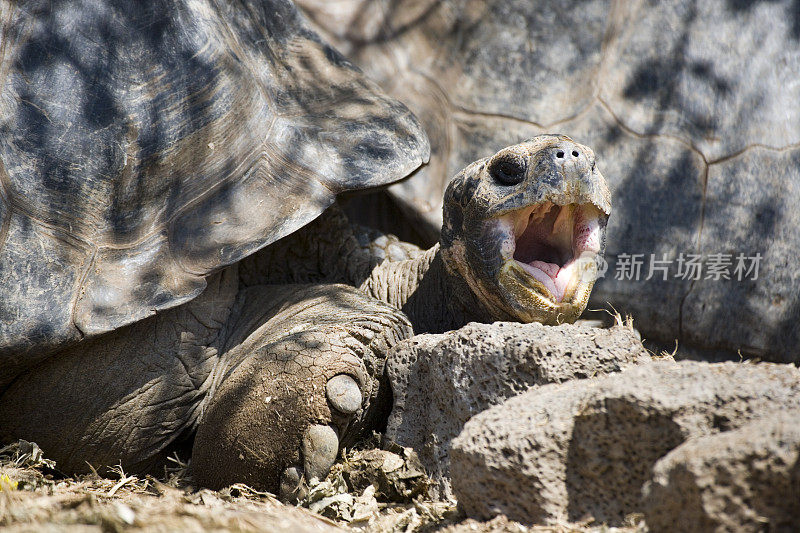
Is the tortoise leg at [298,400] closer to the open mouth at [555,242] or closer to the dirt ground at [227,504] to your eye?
the dirt ground at [227,504]

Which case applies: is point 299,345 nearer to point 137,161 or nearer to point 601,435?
point 137,161

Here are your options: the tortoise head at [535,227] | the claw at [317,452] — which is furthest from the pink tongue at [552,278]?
the claw at [317,452]

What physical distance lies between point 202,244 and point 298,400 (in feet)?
2.43

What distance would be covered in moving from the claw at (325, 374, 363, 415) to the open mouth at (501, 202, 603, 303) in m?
0.75

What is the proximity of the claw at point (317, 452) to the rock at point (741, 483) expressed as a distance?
120cm

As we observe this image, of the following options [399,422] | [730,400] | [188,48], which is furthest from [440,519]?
[188,48]

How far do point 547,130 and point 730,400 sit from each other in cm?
236

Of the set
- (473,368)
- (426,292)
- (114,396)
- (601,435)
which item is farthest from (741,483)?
(114,396)

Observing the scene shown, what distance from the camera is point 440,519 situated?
2092mm

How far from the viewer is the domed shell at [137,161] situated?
2.66 metres

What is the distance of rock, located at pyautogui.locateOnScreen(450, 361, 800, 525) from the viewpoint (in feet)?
5.75

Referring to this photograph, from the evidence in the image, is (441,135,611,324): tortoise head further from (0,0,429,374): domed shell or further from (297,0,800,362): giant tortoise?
(297,0,800,362): giant tortoise

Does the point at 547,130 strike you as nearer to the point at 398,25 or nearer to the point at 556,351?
the point at 398,25

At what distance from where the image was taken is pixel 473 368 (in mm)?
2316
